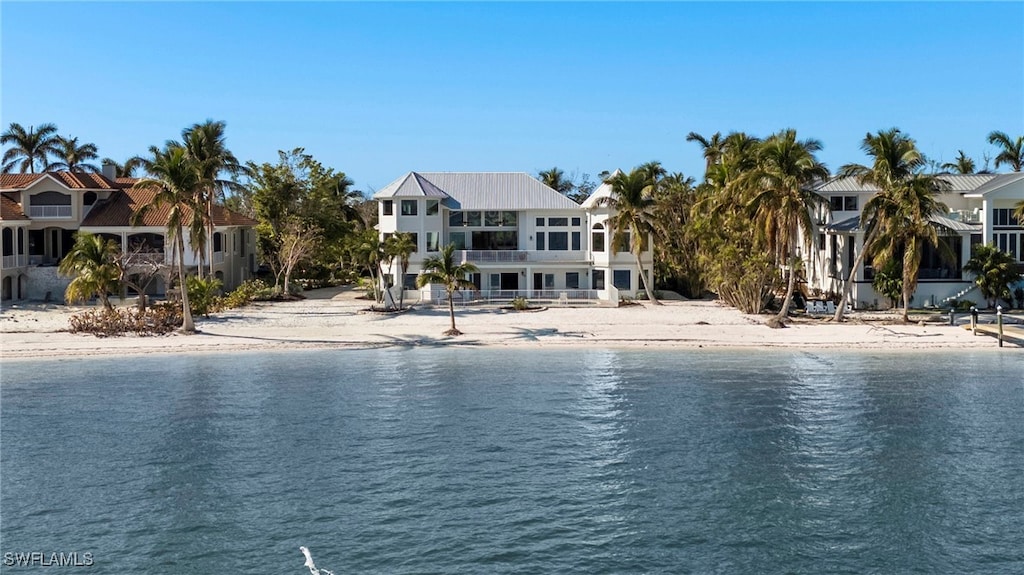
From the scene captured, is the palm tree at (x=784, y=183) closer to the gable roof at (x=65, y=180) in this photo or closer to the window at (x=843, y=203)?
the window at (x=843, y=203)

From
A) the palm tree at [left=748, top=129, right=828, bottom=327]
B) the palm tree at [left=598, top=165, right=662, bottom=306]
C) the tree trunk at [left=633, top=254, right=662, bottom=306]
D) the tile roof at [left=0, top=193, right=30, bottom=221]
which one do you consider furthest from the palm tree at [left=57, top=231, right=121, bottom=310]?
the palm tree at [left=748, top=129, right=828, bottom=327]

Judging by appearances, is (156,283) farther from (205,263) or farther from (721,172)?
(721,172)

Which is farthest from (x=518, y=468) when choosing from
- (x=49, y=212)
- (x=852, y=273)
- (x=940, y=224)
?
(x=49, y=212)

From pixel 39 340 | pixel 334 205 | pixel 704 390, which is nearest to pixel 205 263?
pixel 334 205

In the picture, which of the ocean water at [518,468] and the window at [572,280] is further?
the window at [572,280]

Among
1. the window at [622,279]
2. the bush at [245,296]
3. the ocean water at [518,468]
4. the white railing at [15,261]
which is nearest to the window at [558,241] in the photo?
the window at [622,279]

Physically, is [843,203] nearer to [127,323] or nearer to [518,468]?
[518,468]

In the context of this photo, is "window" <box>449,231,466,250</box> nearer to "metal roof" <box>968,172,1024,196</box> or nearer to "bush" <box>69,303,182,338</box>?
"bush" <box>69,303,182,338</box>
